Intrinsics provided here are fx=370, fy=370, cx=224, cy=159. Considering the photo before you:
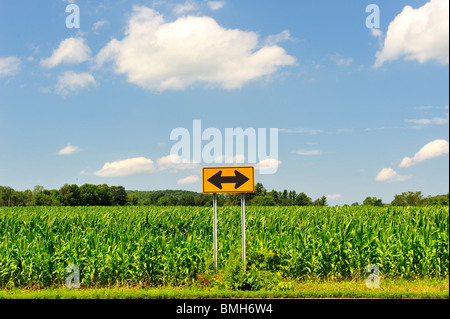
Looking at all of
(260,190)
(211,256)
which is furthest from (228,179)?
(260,190)

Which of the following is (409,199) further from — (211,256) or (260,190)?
(211,256)

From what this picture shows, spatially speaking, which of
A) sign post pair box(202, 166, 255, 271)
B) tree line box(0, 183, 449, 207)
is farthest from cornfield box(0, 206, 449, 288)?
tree line box(0, 183, 449, 207)

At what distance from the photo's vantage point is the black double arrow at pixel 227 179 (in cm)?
843

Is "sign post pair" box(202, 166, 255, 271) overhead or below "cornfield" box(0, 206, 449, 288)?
overhead

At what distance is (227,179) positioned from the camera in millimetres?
8484

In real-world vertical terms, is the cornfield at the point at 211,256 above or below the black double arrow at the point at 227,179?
below

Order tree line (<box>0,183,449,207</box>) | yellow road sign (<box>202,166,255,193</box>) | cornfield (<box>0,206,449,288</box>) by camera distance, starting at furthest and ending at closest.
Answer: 1. tree line (<box>0,183,449,207</box>)
2. cornfield (<box>0,206,449,288</box>)
3. yellow road sign (<box>202,166,255,193</box>)

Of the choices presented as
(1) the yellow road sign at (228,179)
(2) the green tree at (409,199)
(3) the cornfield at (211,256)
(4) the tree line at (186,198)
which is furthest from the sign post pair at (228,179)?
(2) the green tree at (409,199)

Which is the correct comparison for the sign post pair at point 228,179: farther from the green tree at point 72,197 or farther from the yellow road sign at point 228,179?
the green tree at point 72,197

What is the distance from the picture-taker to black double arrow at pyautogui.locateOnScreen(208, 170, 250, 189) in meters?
8.43

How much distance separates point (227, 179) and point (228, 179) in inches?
0.9

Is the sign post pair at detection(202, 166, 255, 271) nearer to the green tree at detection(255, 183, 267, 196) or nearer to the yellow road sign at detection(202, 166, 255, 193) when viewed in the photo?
the yellow road sign at detection(202, 166, 255, 193)
